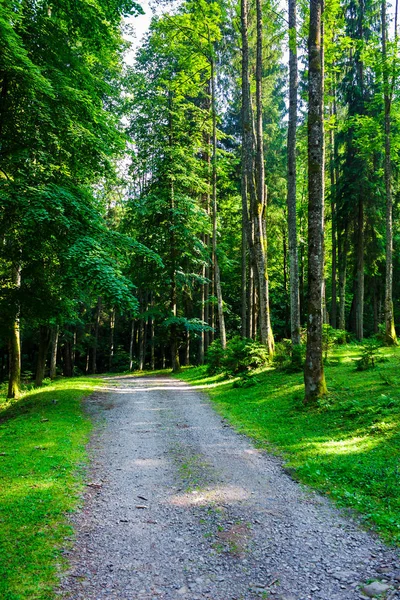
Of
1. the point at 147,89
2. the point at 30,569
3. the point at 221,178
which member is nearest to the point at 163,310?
Answer: the point at 221,178

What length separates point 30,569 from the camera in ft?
11.3

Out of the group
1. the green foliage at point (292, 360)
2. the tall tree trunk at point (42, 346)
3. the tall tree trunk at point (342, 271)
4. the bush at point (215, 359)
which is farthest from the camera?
the tall tree trunk at point (342, 271)

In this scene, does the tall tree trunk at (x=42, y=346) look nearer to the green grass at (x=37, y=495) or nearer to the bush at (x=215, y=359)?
the bush at (x=215, y=359)

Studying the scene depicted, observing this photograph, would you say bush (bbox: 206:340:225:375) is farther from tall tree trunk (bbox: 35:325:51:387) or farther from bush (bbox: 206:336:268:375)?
tall tree trunk (bbox: 35:325:51:387)

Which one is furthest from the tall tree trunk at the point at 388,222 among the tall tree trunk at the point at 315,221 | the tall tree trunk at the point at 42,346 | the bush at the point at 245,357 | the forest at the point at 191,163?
the tall tree trunk at the point at 42,346

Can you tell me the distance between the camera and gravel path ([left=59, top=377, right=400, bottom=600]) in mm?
3340

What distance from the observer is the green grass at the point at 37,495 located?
11.1 feet

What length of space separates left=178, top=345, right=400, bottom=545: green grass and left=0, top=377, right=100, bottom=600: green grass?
334cm

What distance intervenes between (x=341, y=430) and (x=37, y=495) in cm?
537

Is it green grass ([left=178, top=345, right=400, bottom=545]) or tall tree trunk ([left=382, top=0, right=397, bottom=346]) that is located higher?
tall tree trunk ([left=382, top=0, right=397, bottom=346])

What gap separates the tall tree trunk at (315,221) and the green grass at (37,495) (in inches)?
215

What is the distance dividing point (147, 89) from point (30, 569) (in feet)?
75.5

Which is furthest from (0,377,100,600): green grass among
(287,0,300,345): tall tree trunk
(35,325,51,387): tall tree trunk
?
(35,325,51,387): tall tree trunk

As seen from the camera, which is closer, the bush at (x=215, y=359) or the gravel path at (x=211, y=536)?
the gravel path at (x=211, y=536)
